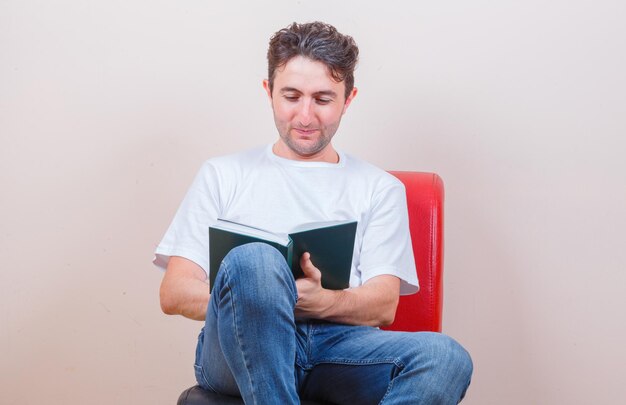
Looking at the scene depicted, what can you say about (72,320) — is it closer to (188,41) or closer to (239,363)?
(188,41)

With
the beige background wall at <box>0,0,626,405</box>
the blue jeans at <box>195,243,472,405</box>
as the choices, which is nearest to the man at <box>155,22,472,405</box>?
the blue jeans at <box>195,243,472,405</box>

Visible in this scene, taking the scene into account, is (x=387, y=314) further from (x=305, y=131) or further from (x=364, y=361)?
(x=305, y=131)

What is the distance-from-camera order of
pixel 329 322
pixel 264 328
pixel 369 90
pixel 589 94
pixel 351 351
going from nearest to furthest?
1. pixel 264 328
2. pixel 351 351
3. pixel 329 322
4. pixel 589 94
5. pixel 369 90

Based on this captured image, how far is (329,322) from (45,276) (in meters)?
1.10

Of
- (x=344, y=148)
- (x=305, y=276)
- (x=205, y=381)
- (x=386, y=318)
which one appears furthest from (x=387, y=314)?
(x=344, y=148)

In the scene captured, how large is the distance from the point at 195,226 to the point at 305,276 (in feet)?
1.13

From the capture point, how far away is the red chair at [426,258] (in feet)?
5.72

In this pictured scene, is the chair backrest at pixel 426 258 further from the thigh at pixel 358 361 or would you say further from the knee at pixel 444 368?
the knee at pixel 444 368

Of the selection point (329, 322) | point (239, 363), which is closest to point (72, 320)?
point (329, 322)

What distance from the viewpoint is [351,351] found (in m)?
1.44

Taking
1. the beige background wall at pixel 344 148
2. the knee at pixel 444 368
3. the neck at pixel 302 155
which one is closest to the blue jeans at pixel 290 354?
the knee at pixel 444 368

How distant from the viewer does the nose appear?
66.1 inches

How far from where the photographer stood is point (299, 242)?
1334mm

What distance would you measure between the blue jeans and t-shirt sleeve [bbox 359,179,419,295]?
0.57 ft
